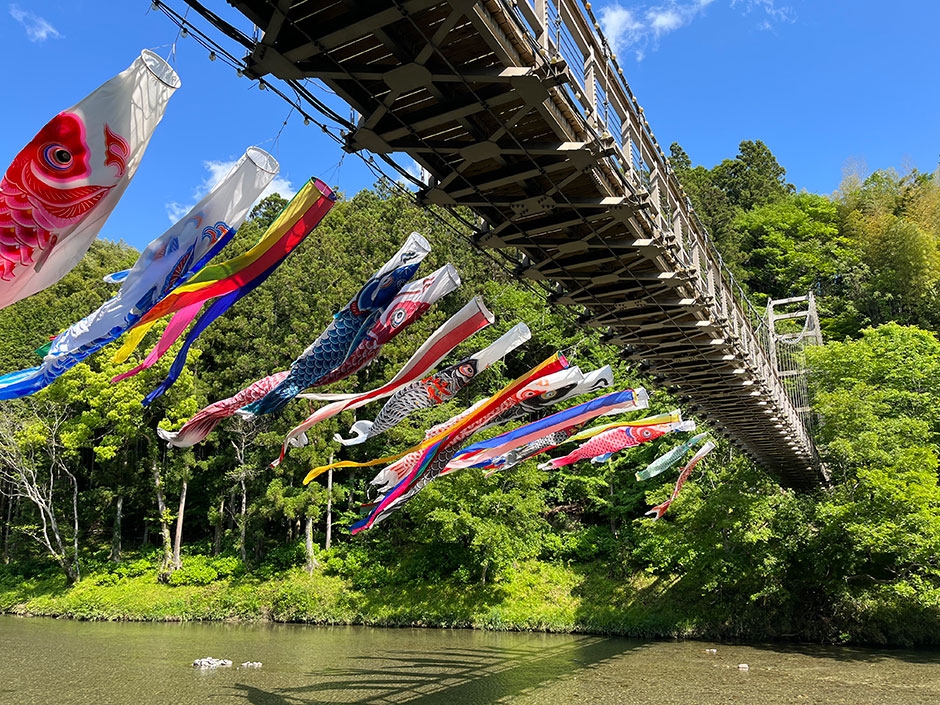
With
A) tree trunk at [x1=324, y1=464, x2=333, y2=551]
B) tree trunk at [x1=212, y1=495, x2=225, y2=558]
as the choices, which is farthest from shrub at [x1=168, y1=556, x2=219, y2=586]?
tree trunk at [x1=324, y1=464, x2=333, y2=551]

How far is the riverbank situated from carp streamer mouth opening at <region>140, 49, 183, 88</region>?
18940 millimetres

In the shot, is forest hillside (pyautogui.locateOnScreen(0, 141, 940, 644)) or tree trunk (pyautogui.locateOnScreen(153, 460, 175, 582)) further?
tree trunk (pyautogui.locateOnScreen(153, 460, 175, 582))

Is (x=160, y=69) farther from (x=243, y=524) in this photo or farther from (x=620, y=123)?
(x=243, y=524)

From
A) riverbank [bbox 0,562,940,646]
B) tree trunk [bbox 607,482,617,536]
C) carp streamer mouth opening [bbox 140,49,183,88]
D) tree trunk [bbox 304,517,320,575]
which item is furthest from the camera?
tree trunk [bbox 304,517,320,575]

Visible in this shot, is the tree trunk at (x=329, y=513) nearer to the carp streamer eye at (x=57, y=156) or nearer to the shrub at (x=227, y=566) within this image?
the shrub at (x=227, y=566)

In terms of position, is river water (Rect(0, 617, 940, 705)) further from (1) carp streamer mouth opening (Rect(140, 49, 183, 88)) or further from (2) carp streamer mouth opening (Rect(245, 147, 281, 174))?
(1) carp streamer mouth opening (Rect(140, 49, 183, 88))

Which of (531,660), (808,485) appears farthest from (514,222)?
(808,485)

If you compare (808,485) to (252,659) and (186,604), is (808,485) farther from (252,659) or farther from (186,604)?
(186,604)

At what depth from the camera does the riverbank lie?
58.1ft

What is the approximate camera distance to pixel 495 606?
71.5ft

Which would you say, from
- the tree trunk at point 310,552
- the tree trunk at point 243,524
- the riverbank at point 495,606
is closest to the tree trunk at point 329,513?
the tree trunk at point 310,552

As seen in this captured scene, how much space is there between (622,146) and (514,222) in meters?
1.48

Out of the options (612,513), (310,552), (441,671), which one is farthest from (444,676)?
(310,552)

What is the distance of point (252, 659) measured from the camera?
14242mm
